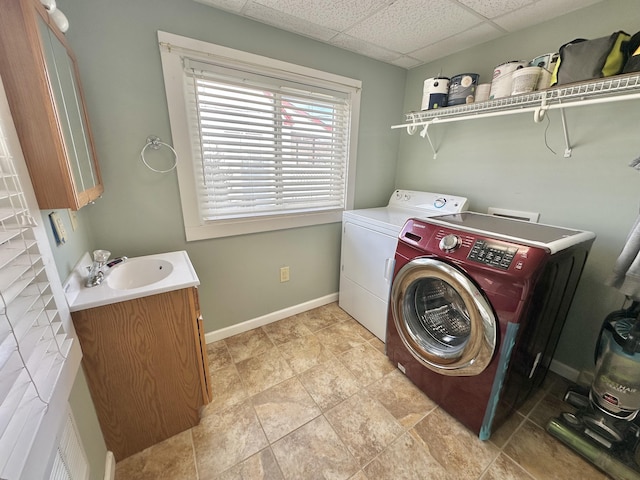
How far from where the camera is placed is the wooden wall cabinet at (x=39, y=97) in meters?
0.68

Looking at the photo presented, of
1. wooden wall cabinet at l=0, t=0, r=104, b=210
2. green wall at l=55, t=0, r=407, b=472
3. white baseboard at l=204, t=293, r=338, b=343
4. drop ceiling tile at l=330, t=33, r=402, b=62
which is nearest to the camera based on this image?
Answer: wooden wall cabinet at l=0, t=0, r=104, b=210

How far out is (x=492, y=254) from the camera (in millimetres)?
1114

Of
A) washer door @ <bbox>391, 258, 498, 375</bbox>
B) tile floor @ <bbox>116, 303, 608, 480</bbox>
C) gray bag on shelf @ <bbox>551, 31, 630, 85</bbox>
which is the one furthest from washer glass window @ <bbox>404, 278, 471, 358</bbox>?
gray bag on shelf @ <bbox>551, 31, 630, 85</bbox>

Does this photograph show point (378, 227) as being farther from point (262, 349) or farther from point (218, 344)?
point (218, 344)

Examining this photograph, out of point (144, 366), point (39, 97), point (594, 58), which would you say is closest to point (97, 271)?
point (144, 366)

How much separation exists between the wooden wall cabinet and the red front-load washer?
1.50 m

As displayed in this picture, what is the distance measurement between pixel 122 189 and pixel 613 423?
283 centimetres

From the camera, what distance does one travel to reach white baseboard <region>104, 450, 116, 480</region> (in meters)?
1.07

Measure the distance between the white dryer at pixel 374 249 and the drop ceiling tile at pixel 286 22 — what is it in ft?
4.19

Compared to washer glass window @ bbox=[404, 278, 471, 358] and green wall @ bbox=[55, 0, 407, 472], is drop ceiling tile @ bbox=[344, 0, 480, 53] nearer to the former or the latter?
green wall @ bbox=[55, 0, 407, 472]

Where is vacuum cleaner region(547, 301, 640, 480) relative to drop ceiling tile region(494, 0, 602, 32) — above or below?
below

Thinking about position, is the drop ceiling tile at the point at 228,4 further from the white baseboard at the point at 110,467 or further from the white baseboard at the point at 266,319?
the white baseboard at the point at 110,467

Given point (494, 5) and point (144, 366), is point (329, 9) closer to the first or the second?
point (494, 5)

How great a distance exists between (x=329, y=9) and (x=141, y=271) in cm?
186
